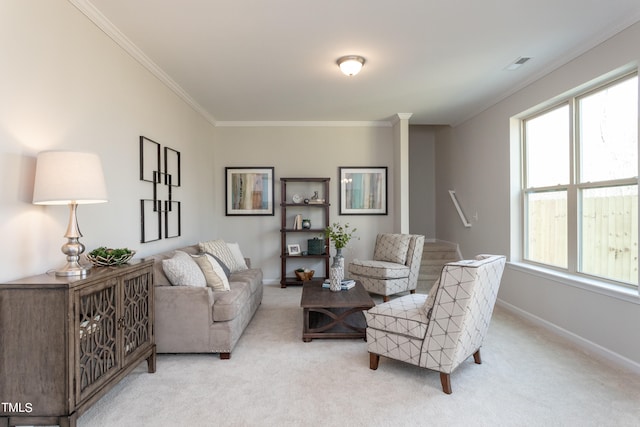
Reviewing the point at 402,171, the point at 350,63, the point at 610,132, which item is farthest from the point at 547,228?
the point at 350,63

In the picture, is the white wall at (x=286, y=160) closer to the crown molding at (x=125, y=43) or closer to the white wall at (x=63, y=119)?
the crown molding at (x=125, y=43)

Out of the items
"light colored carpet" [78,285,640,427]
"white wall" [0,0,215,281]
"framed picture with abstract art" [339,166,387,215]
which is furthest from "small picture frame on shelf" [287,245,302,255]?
"light colored carpet" [78,285,640,427]

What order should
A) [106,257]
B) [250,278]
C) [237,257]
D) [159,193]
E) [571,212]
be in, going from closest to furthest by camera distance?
[106,257] → [571,212] → [159,193] → [250,278] → [237,257]

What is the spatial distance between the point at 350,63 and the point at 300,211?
2872 millimetres

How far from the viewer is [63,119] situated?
225 cm

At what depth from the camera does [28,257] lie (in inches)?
77.9

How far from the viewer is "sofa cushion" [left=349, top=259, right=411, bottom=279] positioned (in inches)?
177

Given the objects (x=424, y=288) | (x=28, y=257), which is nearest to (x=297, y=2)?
(x=28, y=257)

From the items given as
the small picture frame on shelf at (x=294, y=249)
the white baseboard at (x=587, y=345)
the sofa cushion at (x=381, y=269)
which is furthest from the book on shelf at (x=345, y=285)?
the white baseboard at (x=587, y=345)

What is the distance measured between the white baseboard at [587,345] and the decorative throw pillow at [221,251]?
337 centimetres

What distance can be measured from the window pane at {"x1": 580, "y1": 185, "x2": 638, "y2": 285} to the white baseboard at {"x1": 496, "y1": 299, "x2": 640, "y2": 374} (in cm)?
59

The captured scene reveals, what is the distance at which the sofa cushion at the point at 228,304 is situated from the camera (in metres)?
2.76

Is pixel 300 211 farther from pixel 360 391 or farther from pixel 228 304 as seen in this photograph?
pixel 360 391

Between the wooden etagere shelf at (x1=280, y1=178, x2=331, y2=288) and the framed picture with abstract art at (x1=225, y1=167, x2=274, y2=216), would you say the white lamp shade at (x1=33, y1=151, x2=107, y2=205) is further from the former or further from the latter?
the framed picture with abstract art at (x1=225, y1=167, x2=274, y2=216)
